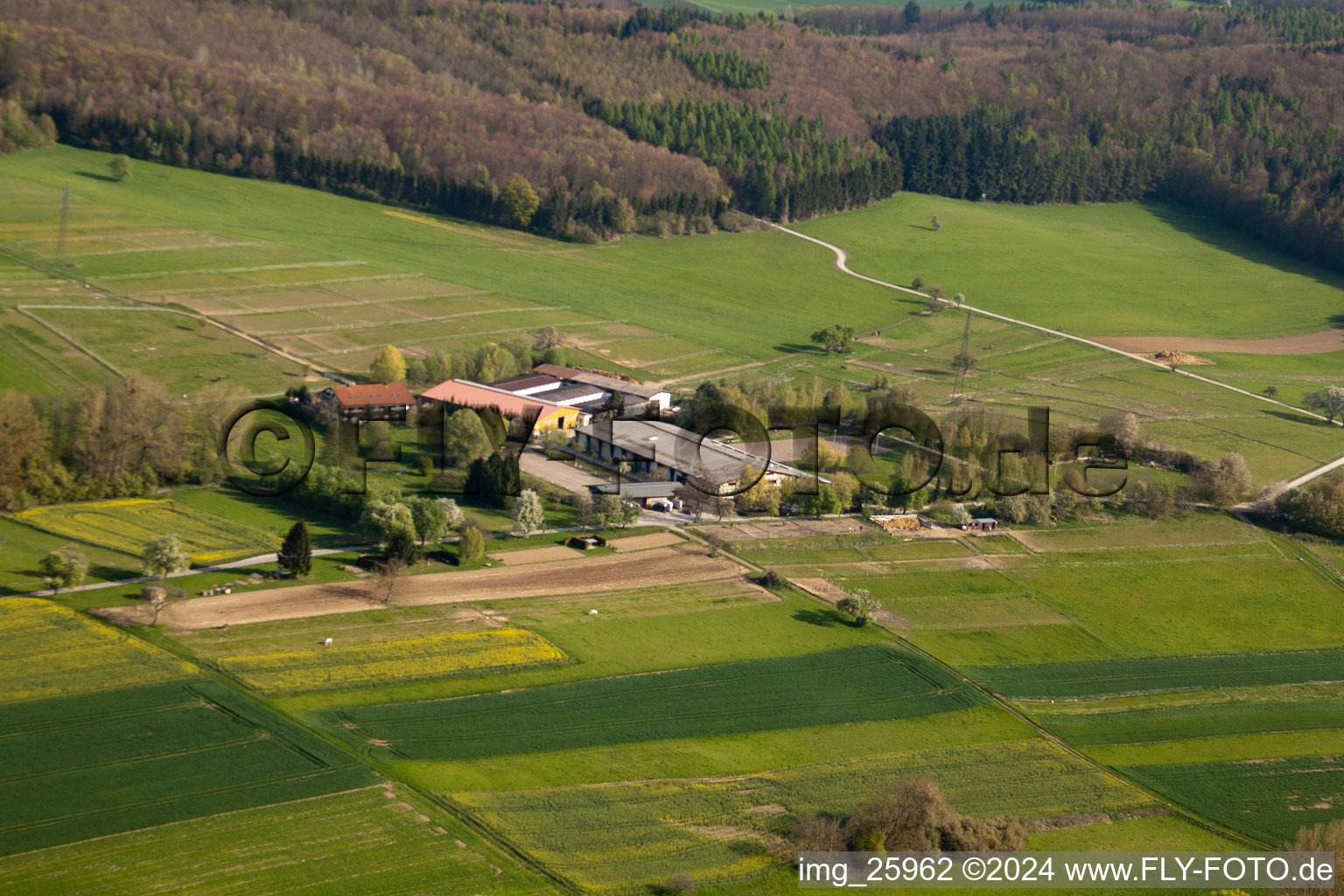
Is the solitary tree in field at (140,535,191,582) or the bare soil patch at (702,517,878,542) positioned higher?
the bare soil patch at (702,517,878,542)

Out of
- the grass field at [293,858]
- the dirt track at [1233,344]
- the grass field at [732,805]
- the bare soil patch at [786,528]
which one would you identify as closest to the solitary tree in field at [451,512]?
the bare soil patch at [786,528]

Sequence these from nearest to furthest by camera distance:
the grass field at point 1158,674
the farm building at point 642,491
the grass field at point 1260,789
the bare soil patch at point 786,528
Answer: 1. the grass field at point 1260,789
2. the grass field at point 1158,674
3. the bare soil patch at point 786,528
4. the farm building at point 642,491

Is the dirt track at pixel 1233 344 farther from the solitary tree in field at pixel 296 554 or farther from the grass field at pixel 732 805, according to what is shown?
the solitary tree in field at pixel 296 554

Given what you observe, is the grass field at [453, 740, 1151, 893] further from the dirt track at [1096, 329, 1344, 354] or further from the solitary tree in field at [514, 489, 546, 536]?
Answer: the dirt track at [1096, 329, 1344, 354]

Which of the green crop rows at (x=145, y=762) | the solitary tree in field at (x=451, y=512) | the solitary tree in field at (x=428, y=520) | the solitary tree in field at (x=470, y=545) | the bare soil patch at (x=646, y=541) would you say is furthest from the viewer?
the bare soil patch at (x=646, y=541)

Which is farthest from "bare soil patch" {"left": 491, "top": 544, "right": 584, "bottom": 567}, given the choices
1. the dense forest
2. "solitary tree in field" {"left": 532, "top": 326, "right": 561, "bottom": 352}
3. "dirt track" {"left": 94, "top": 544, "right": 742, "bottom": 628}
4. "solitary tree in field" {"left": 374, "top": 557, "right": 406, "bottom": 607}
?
the dense forest

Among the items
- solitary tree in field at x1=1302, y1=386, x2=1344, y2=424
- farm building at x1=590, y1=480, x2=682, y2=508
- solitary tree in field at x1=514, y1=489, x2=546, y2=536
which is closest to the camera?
solitary tree in field at x1=514, y1=489, x2=546, y2=536

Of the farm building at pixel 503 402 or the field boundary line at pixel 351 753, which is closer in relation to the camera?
the field boundary line at pixel 351 753
